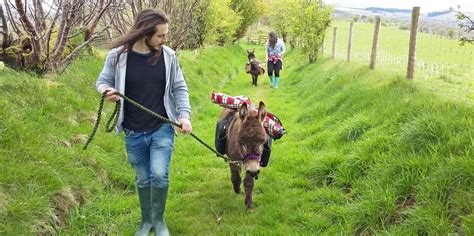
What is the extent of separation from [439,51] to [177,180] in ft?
20.5

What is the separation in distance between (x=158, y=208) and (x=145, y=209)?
234 mm

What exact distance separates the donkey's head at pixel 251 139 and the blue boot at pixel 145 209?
115 cm

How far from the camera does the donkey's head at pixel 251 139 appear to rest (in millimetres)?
4699

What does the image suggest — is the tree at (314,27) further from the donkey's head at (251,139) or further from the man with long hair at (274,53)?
the donkey's head at (251,139)

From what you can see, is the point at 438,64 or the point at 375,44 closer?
the point at 438,64

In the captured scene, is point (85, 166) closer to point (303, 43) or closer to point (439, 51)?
point (439, 51)

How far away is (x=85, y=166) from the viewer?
5414 mm

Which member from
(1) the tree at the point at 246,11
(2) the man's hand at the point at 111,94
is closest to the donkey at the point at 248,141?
(2) the man's hand at the point at 111,94

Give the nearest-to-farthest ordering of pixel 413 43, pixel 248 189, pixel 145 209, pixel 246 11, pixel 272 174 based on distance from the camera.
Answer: pixel 145 209
pixel 248 189
pixel 272 174
pixel 413 43
pixel 246 11

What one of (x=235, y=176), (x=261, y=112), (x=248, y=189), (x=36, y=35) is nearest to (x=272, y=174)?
(x=235, y=176)

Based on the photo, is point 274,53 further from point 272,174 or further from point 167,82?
point 167,82

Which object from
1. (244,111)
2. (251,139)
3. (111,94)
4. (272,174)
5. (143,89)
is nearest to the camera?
(111,94)

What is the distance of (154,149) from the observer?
4094 mm

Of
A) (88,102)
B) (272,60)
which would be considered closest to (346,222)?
(88,102)
